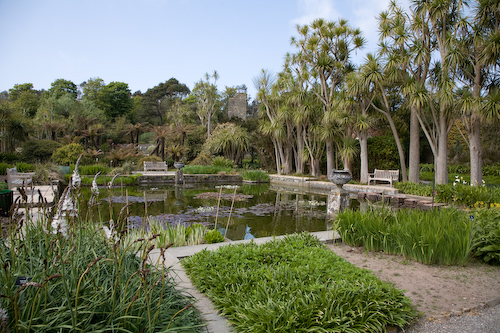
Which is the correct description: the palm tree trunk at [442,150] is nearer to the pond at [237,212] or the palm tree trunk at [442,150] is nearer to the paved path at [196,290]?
the pond at [237,212]

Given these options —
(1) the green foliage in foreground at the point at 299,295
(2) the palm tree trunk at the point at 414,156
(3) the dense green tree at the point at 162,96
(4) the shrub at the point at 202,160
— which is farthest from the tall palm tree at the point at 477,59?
(3) the dense green tree at the point at 162,96

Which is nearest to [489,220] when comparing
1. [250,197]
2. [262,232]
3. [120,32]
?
[262,232]

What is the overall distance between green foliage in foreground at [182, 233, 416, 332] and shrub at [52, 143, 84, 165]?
15372 mm

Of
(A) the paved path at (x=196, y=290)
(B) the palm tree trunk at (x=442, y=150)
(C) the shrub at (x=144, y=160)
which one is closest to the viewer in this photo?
(A) the paved path at (x=196, y=290)

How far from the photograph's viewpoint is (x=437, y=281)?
322 cm

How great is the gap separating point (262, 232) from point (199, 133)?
59.1ft

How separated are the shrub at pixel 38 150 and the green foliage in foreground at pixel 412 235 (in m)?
17.3

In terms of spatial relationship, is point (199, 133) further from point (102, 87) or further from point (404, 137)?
point (102, 87)

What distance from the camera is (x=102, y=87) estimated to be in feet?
116

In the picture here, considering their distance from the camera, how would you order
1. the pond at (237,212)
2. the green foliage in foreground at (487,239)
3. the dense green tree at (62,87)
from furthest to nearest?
the dense green tree at (62,87) < the pond at (237,212) < the green foliage in foreground at (487,239)

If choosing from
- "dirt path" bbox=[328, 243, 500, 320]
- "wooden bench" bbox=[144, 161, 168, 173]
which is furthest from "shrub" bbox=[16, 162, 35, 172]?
"dirt path" bbox=[328, 243, 500, 320]

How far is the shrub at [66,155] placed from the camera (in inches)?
637

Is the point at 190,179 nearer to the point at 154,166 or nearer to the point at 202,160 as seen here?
the point at 154,166

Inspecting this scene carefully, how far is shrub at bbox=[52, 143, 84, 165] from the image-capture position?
16.2 meters
